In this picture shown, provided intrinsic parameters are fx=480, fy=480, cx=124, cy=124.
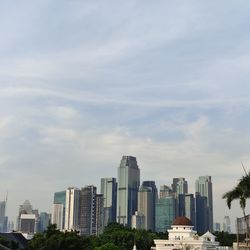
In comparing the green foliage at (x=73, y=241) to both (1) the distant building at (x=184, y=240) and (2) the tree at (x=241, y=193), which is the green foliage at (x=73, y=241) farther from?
(2) the tree at (x=241, y=193)

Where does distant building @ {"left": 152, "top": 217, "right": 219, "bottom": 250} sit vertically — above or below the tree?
below

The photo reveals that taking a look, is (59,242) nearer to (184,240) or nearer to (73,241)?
(73,241)

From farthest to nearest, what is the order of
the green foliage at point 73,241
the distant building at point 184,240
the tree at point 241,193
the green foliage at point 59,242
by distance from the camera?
the distant building at point 184,240 < the green foliage at point 73,241 < the green foliage at point 59,242 < the tree at point 241,193

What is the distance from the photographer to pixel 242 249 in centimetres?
6197

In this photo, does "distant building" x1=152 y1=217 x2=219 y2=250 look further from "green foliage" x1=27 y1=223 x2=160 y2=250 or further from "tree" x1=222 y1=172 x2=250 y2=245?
"tree" x1=222 y1=172 x2=250 y2=245

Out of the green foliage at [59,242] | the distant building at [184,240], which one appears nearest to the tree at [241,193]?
the distant building at [184,240]

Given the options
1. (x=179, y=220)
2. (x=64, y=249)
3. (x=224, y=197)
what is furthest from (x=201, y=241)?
(x=224, y=197)

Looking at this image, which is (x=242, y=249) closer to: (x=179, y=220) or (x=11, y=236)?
(x=179, y=220)

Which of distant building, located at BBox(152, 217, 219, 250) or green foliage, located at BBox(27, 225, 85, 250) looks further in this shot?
distant building, located at BBox(152, 217, 219, 250)

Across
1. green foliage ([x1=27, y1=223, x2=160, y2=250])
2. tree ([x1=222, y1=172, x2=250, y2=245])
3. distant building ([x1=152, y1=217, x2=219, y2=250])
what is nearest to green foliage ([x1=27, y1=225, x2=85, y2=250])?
green foliage ([x1=27, y1=223, x2=160, y2=250])

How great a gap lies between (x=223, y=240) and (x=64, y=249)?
52617mm

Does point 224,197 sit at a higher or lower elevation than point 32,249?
higher

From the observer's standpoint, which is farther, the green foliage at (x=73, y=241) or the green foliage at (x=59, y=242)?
the green foliage at (x=73, y=241)

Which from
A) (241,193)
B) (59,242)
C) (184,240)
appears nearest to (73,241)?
(59,242)
